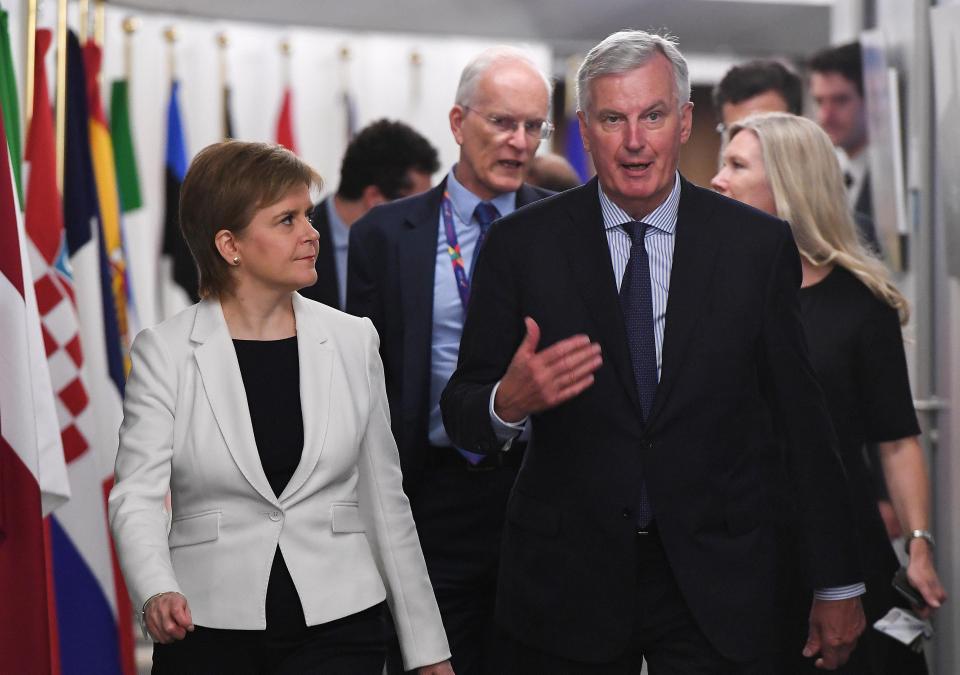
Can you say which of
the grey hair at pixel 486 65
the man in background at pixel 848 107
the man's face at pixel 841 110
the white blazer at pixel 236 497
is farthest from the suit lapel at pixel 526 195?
the man's face at pixel 841 110

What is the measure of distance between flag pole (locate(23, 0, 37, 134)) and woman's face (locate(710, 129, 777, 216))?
2428 millimetres

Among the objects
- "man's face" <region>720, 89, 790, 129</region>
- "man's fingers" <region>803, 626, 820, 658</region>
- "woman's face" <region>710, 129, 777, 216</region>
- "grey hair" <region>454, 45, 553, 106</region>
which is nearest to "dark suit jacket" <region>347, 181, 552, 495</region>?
"grey hair" <region>454, 45, 553, 106</region>

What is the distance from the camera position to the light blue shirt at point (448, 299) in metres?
3.49

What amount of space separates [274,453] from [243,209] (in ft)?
1.65

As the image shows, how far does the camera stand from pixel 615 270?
2666 millimetres

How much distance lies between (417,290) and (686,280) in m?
1.09

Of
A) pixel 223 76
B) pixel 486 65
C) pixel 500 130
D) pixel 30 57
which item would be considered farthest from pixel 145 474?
pixel 223 76

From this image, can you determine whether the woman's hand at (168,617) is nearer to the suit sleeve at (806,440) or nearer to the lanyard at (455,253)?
the suit sleeve at (806,440)

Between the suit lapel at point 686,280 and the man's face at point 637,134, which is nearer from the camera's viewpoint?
the suit lapel at point 686,280

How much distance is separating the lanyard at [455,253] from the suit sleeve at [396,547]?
0.80m

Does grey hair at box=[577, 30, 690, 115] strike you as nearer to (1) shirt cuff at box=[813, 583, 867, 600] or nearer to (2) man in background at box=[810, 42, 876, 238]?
(1) shirt cuff at box=[813, 583, 867, 600]

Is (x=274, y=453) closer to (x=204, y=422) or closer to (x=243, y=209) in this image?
(x=204, y=422)

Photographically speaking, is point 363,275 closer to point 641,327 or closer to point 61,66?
point 641,327

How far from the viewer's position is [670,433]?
8.32 ft
